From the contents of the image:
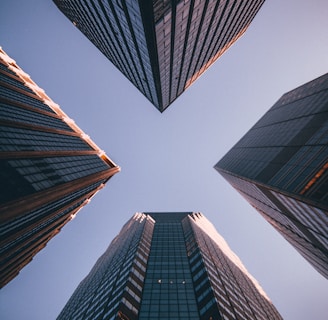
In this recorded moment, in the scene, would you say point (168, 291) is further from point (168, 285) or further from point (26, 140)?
point (26, 140)

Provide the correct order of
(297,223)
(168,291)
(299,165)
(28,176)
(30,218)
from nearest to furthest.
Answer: (299,165), (28,176), (30,218), (297,223), (168,291)

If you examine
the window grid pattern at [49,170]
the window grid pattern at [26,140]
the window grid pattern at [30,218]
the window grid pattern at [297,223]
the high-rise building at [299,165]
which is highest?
the window grid pattern at [26,140]

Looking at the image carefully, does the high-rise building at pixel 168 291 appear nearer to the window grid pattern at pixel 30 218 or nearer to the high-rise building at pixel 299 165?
the high-rise building at pixel 299 165

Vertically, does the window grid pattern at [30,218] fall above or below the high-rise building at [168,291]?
above

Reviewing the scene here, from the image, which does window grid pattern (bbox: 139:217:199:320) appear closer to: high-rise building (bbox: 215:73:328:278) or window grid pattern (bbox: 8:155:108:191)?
high-rise building (bbox: 215:73:328:278)

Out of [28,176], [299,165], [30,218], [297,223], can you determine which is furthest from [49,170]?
[297,223]

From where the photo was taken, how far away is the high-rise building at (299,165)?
2559 centimetres

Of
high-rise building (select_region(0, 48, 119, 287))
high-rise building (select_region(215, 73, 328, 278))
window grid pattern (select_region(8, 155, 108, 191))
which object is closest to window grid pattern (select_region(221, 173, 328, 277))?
high-rise building (select_region(215, 73, 328, 278))

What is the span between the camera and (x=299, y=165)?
3008 cm

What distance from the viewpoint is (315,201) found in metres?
23.7

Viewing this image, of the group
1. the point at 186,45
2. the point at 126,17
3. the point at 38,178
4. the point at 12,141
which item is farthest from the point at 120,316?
the point at 186,45

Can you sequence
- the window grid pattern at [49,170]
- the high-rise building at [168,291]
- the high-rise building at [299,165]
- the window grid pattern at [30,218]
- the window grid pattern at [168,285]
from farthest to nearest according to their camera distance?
the window grid pattern at [49,170], the window grid pattern at [168,285], the high-rise building at [168,291], the window grid pattern at [30,218], the high-rise building at [299,165]

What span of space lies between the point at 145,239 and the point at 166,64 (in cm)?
4481

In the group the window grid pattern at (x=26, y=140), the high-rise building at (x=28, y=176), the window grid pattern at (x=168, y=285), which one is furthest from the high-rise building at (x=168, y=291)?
the window grid pattern at (x=26, y=140)
